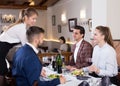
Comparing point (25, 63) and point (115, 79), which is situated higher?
point (25, 63)

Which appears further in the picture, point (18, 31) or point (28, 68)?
point (18, 31)

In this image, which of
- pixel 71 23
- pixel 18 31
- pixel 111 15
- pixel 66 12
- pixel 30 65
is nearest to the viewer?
pixel 30 65

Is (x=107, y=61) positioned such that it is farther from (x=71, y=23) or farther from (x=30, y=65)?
(x=71, y=23)

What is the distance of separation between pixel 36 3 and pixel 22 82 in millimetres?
8757

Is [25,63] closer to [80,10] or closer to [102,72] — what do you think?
[102,72]

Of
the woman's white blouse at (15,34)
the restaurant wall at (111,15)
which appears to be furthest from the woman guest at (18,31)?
the restaurant wall at (111,15)

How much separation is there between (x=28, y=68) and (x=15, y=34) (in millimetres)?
950

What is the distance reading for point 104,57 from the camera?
292 cm

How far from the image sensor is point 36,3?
10.8m

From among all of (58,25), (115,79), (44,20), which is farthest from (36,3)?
(115,79)

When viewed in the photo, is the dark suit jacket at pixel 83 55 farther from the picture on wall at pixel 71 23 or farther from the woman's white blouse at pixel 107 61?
the picture on wall at pixel 71 23

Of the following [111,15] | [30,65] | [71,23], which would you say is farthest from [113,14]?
[71,23]

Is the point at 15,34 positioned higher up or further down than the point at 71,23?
further down

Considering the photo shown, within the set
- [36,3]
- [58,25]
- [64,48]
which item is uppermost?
[36,3]
